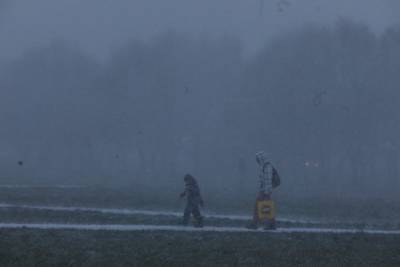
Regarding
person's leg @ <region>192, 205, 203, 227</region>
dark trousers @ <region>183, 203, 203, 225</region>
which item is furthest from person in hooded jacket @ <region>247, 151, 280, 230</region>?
dark trousers @ <region>183, 203, 203, 225</region>

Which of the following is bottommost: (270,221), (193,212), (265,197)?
(270,221)

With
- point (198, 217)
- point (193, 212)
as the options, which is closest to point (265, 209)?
point (198, 217)

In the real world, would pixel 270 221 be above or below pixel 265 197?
below

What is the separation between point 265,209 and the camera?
22.2 metres

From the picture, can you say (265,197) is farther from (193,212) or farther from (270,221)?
(193,212)

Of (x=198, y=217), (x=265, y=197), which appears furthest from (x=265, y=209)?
(x=198, y=217)

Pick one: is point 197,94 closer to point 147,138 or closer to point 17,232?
point 147,138

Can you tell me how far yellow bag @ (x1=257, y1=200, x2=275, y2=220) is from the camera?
22188 millimetres

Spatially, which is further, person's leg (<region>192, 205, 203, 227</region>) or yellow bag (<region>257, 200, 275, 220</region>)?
person's leg (<region>192, 205, 203, 227</region>)

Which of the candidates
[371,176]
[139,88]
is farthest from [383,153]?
[139,88]

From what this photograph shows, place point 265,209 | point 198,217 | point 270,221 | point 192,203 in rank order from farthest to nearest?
1. point 192,203
2. point 198,217
3. point 270,221
4. point 265,209

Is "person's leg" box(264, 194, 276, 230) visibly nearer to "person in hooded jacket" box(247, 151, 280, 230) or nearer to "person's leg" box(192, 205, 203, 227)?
"person in hooded jacket" box(247, 151, 280, 230)

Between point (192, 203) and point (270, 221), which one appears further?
point (192, 203)

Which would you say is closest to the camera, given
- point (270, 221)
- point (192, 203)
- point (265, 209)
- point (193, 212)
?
point (265, 209)
